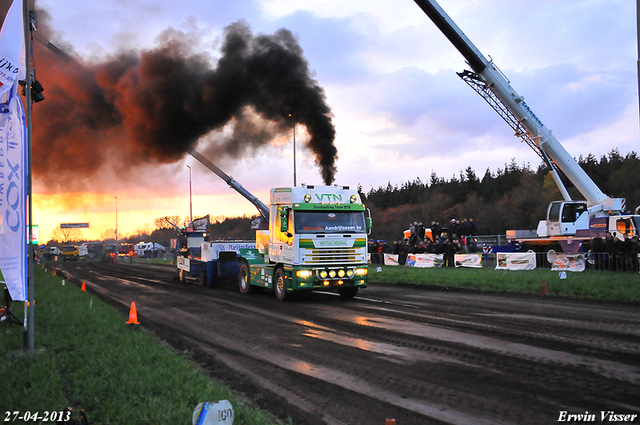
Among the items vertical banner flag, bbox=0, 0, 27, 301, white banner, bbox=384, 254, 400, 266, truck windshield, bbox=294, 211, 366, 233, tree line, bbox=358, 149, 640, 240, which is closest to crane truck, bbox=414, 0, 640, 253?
white banner, bbox=384, 254, 400, 266

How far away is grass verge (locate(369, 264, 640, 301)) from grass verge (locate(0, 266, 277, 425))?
11971 millimetres

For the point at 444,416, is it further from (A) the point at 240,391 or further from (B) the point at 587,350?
(B) the point at 587,350

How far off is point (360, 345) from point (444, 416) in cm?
361

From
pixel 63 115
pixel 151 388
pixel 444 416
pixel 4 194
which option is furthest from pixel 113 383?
pixel 63 115

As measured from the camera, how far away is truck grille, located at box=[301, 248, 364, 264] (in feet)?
48.5

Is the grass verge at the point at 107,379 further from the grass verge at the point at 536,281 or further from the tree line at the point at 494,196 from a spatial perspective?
the tree line at the point at 494,196

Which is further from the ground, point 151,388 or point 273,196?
point 273,196

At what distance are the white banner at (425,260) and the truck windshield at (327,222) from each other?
1089cm

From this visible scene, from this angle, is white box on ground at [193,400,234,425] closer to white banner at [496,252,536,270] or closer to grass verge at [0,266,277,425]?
grass verge at [0,266,277,425]


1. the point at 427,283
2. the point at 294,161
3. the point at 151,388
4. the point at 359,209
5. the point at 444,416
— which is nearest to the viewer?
the point at 444,416

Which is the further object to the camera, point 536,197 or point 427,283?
point 536,197

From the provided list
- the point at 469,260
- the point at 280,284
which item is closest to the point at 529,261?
the point at 469,260

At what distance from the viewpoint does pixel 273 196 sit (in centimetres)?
1619

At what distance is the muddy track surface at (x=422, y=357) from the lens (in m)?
5.38
